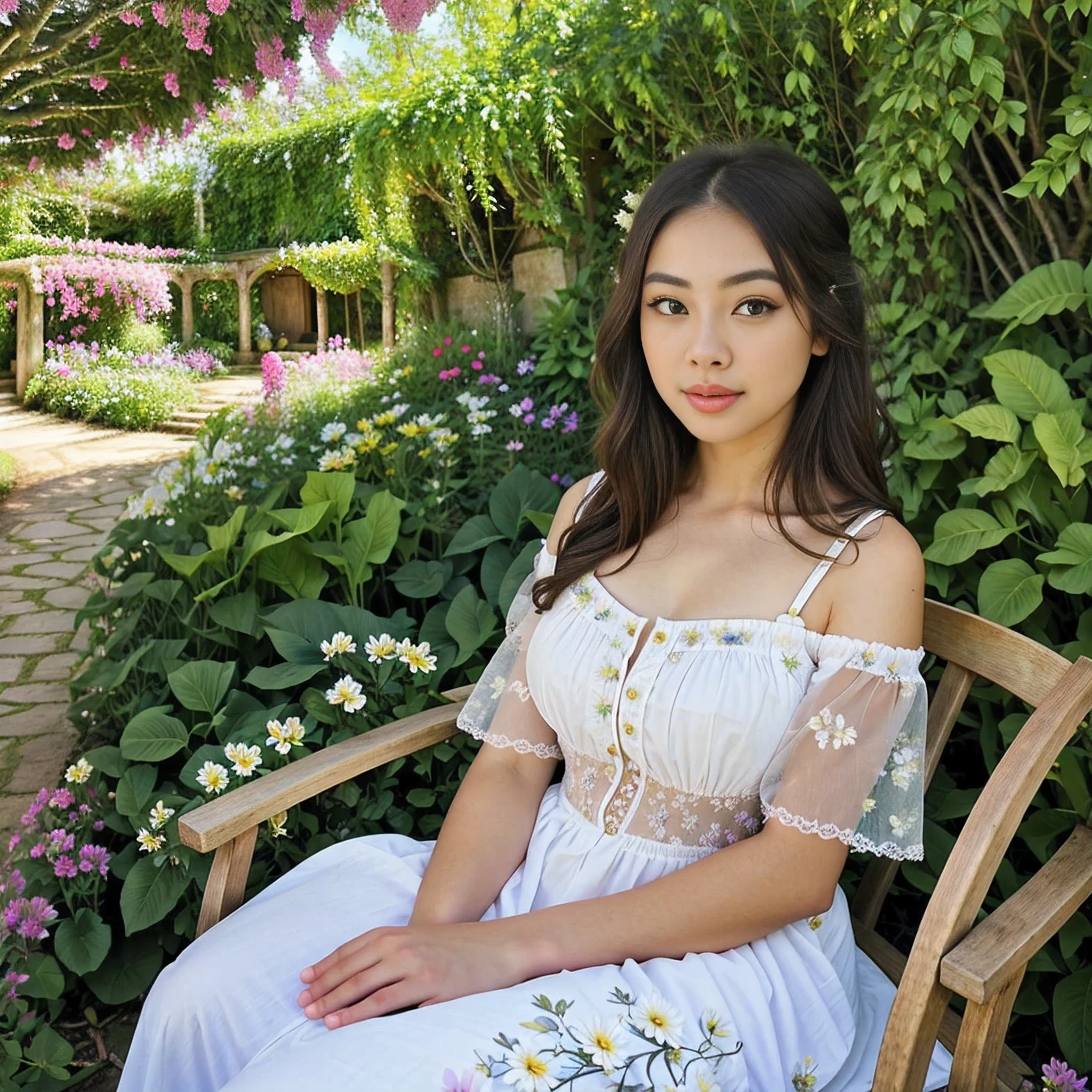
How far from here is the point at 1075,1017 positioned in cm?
165

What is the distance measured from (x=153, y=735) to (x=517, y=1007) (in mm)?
1352

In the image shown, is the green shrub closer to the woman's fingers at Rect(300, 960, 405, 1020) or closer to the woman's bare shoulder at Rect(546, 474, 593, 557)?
the woman's bare shoulder at Rect(546, 474, 593, 557)

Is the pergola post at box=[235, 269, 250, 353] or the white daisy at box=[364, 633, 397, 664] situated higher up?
the pergola post at box=[235, 269, 250, 353]

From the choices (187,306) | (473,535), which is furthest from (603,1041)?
(187,306)

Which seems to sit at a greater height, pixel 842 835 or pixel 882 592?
pixel 882 592

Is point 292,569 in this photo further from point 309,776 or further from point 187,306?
point 187,306

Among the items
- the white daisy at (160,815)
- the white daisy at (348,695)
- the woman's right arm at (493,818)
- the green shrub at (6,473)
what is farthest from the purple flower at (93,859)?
the green shrub at (6,473)

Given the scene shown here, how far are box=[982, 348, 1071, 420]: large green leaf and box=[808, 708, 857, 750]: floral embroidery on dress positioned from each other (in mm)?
862

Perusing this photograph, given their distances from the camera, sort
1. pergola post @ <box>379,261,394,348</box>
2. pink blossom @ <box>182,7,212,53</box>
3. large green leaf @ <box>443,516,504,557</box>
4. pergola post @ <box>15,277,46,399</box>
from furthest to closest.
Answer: pergola post @ <box>15,277,46,399</box> < pergola post @ <box>379,261,394,348</box> < pink blossom @ <box>182,7,212,53</box> < large green leaf @ <box>443,516,504,557</box>

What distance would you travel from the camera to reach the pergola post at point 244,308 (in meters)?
16.1

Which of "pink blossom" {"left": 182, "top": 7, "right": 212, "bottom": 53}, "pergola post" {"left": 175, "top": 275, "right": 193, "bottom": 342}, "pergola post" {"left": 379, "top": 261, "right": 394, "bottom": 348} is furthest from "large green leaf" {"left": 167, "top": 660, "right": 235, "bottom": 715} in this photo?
"pergola post" {"left": 175, "top": 275, "right": 193, "bottom": 342}

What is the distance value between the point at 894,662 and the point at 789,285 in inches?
19.7

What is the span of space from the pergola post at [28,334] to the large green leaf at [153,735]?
11403 millimetres

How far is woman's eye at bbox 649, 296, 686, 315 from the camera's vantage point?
1.36 m
